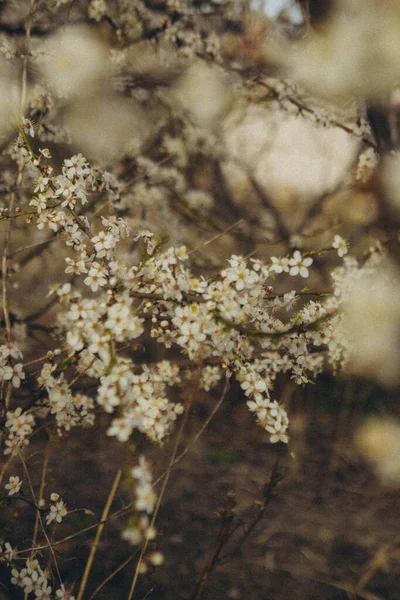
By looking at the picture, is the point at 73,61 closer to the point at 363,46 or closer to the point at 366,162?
the point at 363,46

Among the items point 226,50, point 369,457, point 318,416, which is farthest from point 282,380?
point 226,50

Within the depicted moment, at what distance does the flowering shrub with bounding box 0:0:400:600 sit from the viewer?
1406 mm

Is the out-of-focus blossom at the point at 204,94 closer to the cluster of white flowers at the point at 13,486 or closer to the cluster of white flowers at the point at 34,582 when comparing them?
the cluster of white flowers at the point at 13,486

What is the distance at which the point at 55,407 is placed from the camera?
1.49 metres

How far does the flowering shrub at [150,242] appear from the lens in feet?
4.61

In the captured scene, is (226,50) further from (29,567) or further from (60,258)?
(29,567)

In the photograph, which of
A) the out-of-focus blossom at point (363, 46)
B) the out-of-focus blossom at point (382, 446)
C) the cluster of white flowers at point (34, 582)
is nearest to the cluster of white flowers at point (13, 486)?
the cluster of white flowers at point (34, 582)

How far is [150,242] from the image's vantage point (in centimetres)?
159

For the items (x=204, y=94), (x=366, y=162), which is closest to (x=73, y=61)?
(x=204, y=94)

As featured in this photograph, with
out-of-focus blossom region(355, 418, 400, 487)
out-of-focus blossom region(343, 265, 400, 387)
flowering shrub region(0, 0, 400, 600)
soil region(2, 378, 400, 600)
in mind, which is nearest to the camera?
flowering shrub region(0, 0, 400, 600)

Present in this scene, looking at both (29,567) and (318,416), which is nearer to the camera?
(29,567)

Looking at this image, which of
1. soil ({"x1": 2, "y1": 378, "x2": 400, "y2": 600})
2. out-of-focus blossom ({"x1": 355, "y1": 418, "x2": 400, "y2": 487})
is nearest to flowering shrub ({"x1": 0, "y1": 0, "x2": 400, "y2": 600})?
soil ({"x1": 2, "y1": 378, "x2": 400, "y2": 600})

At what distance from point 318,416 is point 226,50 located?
344cm

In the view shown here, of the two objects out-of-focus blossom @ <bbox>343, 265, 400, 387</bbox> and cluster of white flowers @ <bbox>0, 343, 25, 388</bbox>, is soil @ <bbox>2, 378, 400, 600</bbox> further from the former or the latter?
cluster of white flowers @ <bbox>0, 343, 25, 388</bbox>
